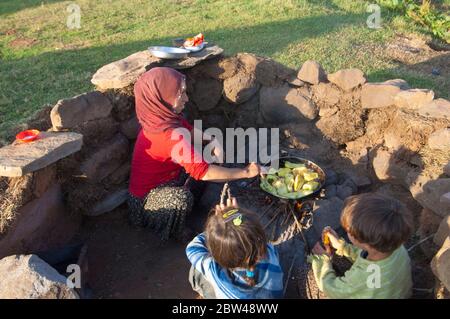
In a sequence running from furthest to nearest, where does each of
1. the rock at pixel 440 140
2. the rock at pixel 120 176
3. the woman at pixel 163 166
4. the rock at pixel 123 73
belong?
the rock at pixel 123 73
the rock at pixel 120 176
the rock at pixel 440 140
the woman at pixel 163 166

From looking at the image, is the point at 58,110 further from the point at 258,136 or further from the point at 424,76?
the point at 424,76

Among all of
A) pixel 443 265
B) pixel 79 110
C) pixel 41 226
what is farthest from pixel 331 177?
pixel 41 226

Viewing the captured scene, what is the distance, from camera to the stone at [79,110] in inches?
147

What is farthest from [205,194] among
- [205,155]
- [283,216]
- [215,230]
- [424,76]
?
[424,76]

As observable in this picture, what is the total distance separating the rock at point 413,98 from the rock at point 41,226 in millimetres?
3099

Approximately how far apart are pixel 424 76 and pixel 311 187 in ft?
12.1

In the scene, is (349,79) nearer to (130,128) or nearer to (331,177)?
(331,177)

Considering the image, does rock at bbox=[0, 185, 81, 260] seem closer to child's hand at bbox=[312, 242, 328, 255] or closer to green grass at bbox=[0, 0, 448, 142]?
green grass at bbox=[0, 0, 448, 142]

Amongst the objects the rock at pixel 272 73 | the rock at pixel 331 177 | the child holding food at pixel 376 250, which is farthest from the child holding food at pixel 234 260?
the rock at pixel 272 73

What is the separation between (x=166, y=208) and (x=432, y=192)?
2.03 meters

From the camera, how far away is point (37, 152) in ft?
10.9

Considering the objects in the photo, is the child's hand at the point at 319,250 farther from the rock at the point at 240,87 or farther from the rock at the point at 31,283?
the rock at the point at 240,87

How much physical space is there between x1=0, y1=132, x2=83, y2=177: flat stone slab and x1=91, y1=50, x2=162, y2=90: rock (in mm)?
831

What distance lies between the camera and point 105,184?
411 cm
